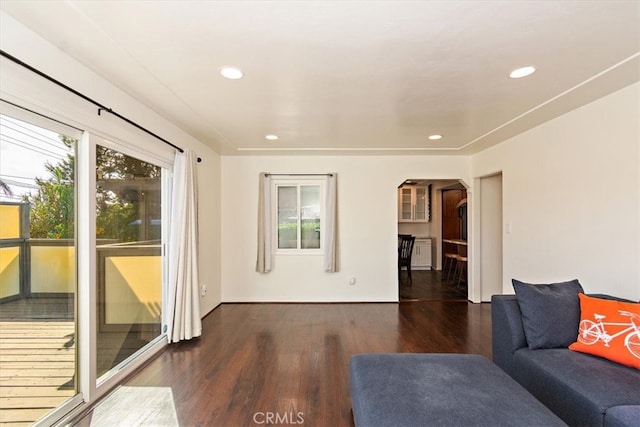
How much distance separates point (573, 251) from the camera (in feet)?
9.22

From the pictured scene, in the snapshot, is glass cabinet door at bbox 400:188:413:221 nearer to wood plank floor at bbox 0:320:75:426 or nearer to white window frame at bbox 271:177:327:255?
white window frame at bbox 271:177:327:255

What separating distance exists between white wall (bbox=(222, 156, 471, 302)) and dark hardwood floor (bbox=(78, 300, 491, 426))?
0.28 meters

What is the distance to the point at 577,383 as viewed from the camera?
5.26 ft

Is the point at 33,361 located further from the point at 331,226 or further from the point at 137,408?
the point at 331,226

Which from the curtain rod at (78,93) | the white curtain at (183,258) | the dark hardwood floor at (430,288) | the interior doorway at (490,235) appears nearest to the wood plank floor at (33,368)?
the white curtain at (183,258)

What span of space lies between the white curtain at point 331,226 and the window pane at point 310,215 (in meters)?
0.24

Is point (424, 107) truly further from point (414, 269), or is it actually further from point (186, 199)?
point (414, 269)

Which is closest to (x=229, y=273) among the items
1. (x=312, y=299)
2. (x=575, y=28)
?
(x=312, y=299)

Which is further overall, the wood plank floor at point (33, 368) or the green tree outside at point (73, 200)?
the green tree outside at point (73, 200)

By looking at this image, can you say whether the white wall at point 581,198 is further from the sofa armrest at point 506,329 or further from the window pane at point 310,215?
the window pane at point 310,215

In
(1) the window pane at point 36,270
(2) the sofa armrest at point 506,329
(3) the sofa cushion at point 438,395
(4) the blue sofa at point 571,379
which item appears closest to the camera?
(3) the sofa cushion at point 438,395

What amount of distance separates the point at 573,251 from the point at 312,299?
11.2 ft

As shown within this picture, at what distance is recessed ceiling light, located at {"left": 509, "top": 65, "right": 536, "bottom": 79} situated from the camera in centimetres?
209

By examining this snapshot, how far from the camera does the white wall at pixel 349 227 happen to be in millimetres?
4867
